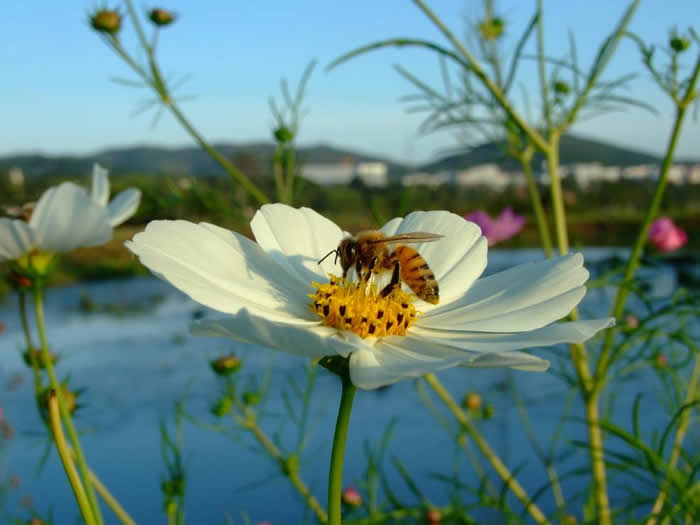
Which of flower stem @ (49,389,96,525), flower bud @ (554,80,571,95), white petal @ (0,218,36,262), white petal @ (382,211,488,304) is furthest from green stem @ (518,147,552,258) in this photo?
flower stem @ (49,389,96,525)

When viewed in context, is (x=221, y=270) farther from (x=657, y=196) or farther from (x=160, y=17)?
(x=160, y=17)

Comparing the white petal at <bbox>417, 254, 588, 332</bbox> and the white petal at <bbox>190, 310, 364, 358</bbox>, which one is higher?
the white petal at <bbox>190, 310, 364, 358</bbox>

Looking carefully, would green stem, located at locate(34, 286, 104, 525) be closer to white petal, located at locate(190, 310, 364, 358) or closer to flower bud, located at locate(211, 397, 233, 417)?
white petal, located at locate(190, 310, 364, 358)

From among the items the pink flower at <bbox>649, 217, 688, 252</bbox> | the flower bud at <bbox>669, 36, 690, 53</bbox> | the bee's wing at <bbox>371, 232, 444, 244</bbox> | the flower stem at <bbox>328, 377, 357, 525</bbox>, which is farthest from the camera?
the pink flower at <bbox>649, 217, 688, 252</bbox>

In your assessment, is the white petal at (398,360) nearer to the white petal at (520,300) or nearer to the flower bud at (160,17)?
the white petal at (520,300)

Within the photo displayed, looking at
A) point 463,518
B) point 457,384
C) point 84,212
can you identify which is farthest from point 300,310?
point 457,384

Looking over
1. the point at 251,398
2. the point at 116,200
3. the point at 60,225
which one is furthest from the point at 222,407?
the point at 60,225

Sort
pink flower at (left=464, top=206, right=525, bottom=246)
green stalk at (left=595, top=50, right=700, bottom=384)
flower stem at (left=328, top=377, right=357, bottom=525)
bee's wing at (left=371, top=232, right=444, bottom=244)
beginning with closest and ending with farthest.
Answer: flower stem at (left=328, top=377, right=357, bottom=525)
bee's wing at (left=371, top=232, right=444, bottom=244)
green stalk at (left=595, top=50, right=700, bottom=384)
pink flower at (left=464, top=206, right=525, bottom=246)
